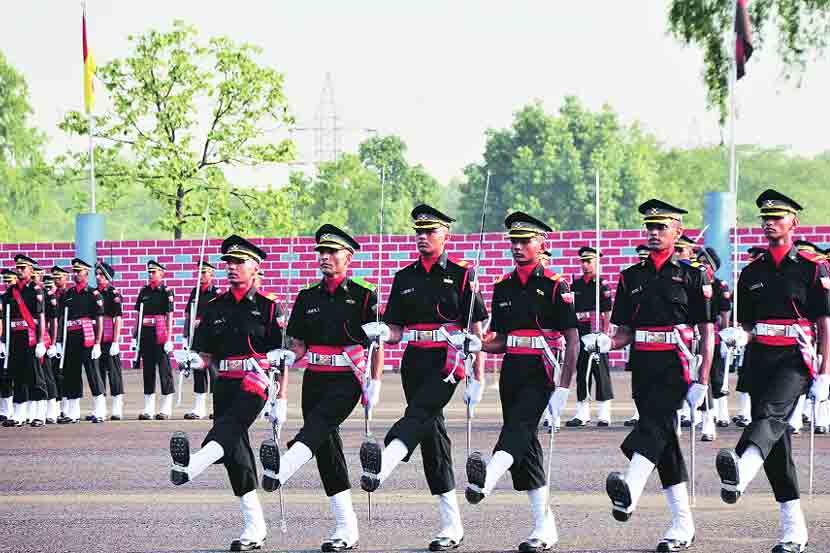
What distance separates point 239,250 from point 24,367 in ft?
32.6

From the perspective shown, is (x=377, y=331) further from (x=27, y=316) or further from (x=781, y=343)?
(x=27, y=316)

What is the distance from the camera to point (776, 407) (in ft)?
30.1

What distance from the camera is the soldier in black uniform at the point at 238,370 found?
955 centimetres

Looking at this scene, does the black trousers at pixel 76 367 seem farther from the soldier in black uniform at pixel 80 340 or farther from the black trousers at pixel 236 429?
the black trousers at pixel 236 429

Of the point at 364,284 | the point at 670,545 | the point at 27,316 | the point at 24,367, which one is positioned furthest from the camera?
the point at 24,367

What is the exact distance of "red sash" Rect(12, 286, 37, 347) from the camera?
749 inches

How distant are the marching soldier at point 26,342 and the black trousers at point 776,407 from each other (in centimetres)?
1162

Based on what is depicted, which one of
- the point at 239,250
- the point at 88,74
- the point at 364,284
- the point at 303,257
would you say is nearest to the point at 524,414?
the point at 239,250

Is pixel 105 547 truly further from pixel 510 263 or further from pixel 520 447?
pixel 510 263

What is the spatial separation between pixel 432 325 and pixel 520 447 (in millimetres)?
1119

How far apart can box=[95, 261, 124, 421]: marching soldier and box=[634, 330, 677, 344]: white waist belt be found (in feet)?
38.5

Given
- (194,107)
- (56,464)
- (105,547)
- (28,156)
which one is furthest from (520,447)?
(28,156)

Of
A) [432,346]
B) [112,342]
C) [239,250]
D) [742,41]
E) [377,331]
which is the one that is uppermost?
[742,41]

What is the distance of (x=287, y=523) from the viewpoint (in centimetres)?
1076
